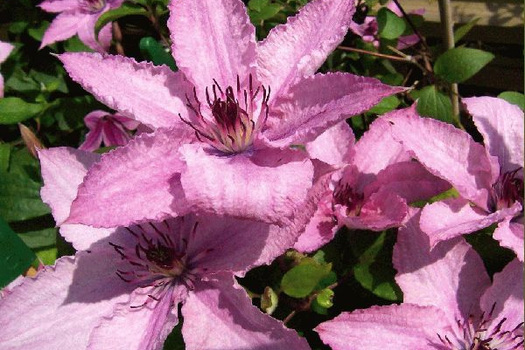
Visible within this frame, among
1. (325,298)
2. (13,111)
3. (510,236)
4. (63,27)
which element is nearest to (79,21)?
(63,27)

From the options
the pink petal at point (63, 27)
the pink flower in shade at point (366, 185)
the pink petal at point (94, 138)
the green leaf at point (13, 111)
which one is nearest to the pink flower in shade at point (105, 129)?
the pink petal at point (94, 138)

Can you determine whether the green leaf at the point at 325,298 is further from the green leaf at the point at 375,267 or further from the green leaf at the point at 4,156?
the green leaf at the point at 4,156

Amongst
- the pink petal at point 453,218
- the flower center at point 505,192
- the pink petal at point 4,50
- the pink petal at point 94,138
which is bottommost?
the pink petal at point 94,138

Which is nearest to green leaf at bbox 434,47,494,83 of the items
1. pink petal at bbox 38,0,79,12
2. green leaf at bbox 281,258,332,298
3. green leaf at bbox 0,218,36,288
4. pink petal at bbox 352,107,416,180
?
pink petal at bbox 352,107,416,180

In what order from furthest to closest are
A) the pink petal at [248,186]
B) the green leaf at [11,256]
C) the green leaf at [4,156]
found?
the green leaf at [4,156] → the green leaf at [11,256] → the pink petal at [248,186]

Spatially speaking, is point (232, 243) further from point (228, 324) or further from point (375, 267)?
point (375, 267)

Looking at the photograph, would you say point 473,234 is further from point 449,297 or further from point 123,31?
point 123,31

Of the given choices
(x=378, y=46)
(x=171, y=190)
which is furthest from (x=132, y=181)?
(x=378, y=46)
